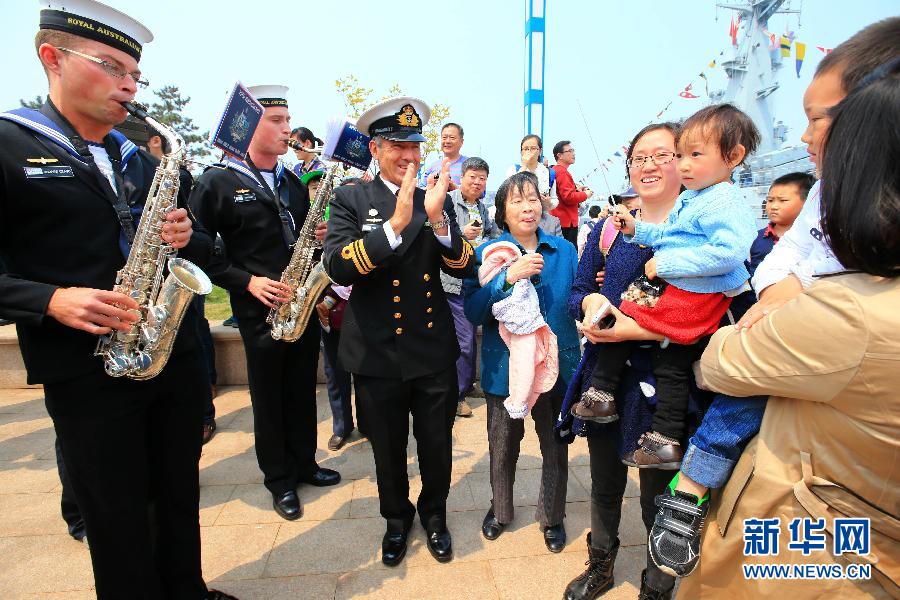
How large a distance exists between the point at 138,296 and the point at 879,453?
2665mm

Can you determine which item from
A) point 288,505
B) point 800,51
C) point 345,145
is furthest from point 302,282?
point 800,51

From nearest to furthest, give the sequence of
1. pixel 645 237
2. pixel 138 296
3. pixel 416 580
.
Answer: pixel 645 237, pixel 138 296, pixel 416 580

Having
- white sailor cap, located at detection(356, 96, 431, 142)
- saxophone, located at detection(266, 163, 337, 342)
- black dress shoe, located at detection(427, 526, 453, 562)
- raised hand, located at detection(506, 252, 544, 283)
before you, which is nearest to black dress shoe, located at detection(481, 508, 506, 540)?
black dress shoe, located at detection(427, 526, 453, 562)

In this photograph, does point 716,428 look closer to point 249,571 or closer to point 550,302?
point 550,302

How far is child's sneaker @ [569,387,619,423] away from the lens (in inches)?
81.3

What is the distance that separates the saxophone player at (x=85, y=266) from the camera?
1.75 m

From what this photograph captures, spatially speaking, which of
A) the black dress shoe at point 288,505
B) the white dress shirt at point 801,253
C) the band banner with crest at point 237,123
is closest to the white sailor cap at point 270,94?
the band banner with crest at point 237,123

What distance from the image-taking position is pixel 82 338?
6.07 feet

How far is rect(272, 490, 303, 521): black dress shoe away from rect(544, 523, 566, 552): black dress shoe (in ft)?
5.60

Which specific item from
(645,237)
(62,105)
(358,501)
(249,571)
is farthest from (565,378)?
(62,105)

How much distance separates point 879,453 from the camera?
40.9 inches

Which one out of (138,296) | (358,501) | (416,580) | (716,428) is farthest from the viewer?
(358,501)

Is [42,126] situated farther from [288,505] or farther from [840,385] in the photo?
[840,385]

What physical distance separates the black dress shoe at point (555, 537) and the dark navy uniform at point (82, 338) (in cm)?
209
